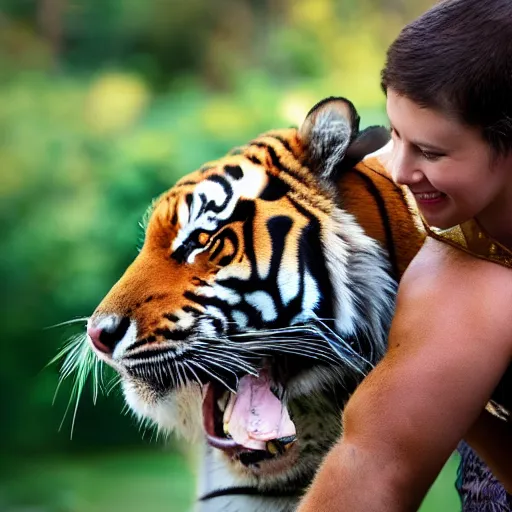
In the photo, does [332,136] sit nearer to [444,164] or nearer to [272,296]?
[272,296]

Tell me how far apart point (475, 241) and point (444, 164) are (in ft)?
0.39

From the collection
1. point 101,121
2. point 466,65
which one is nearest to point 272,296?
point 466,65

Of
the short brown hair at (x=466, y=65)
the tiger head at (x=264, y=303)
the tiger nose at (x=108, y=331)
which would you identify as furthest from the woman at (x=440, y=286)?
the tiger nose at (x=108, y=331)

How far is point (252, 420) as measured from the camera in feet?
4.17

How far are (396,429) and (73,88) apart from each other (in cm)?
110

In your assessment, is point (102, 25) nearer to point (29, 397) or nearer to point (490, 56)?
point (29, 397)

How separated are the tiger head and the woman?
297 millimetres

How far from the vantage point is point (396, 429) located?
3.00 feet

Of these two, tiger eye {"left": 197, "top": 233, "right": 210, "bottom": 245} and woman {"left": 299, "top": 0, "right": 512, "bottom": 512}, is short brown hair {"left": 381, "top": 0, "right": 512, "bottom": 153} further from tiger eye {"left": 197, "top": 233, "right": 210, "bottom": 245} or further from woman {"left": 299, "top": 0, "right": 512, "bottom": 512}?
tiger eye {"left": 197, "top": 233, "right": 210, "bottom": 245}

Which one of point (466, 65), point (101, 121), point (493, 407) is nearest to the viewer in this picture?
point (466, 65)

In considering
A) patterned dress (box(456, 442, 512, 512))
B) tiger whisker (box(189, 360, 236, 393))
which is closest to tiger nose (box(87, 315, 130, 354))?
tiger whisker (box(189, 360, 236, 393))

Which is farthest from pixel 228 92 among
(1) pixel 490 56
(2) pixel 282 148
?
(1) pixel 490 56

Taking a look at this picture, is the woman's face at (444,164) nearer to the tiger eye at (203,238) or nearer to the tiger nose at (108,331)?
the tiger eye at (203,238)

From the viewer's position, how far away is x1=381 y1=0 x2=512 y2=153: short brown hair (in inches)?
33.7
